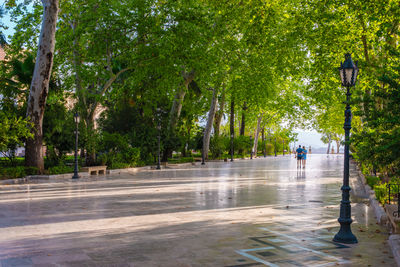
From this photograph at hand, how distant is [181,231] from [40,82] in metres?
15.8

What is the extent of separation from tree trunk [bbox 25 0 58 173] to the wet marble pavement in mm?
7120

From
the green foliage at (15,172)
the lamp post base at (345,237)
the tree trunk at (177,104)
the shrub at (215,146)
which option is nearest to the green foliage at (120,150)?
the tree trunk at (177,104)

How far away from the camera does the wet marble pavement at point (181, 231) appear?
22.5 feet

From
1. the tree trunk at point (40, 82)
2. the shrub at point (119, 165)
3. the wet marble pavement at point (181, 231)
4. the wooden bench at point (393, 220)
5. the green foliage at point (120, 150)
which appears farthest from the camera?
the green foliage at point (120, 150)

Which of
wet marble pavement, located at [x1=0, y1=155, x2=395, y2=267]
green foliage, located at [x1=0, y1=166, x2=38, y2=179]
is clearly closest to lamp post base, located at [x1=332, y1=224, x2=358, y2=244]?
wet marble pavement, located at [x1=0, y1=155, x2=395, y2=267]

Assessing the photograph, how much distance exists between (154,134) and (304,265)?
1086 inches

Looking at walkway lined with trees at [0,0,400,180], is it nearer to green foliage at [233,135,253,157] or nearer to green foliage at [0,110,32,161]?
green foliage at [0,110,32,161]

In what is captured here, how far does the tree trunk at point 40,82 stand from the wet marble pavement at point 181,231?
7120mm

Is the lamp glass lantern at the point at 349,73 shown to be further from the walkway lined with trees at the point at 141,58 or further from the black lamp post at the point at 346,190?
the walkway lined with trees at the point at 141,58

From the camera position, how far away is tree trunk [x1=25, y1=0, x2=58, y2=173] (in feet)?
71.2

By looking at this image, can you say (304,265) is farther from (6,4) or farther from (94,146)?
(6,4)

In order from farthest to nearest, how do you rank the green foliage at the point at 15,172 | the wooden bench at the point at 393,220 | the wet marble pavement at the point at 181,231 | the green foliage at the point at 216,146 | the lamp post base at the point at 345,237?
the green foliage at the point at 216,146
the green foliage at the point at 15,172
the wooden bench at the point at 393,220
the lamp post base at the point at 345,237
the wet marble pavement at the point at 181,231

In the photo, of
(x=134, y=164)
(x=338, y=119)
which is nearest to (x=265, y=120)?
(x=338, y=119)

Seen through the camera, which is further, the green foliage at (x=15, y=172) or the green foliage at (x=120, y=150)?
the green foliage at (x=120, y=150)
